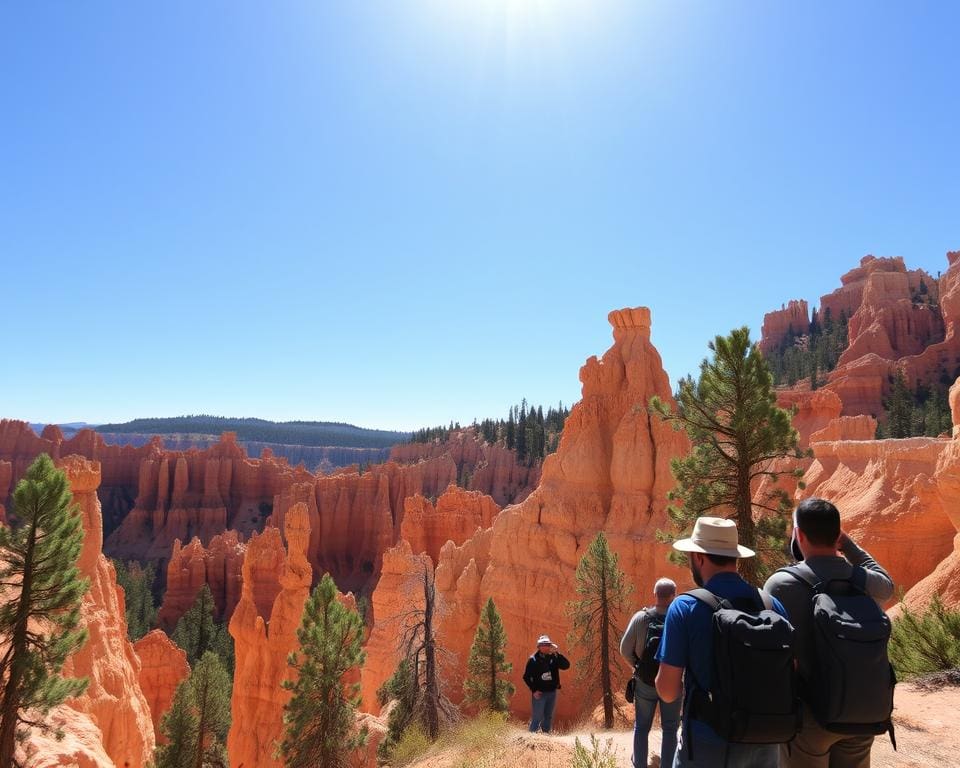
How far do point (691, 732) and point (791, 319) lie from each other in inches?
4641

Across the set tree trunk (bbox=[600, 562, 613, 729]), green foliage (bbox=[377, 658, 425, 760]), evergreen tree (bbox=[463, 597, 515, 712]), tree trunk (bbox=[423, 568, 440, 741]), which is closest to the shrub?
tree trunk (bbox=[423, 568, 440, 741])

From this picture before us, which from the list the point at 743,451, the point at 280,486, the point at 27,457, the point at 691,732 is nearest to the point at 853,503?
the point at 743,451

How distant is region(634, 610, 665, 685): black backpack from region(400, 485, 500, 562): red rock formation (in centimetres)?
3848

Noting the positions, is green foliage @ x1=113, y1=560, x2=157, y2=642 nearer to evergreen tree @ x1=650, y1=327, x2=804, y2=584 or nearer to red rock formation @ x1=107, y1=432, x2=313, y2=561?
red rock formation @ x1=107, y1=432, x2=313, y2=561

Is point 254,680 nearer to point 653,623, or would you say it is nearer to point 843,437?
point 653,623

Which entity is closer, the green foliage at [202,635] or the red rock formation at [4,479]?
the green foliage at [202,635]

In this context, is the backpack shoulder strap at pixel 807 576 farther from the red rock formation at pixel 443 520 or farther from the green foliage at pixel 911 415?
the green foliage at pixel 911 415

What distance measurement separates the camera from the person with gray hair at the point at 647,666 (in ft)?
16.2

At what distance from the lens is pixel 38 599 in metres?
11.1

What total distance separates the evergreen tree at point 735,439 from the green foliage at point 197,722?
19452mm

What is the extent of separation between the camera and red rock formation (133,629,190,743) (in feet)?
95.8

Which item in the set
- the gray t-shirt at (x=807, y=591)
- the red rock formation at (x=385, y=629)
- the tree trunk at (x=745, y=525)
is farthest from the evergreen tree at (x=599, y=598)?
the gray t-shirt at (x=807, y=591)

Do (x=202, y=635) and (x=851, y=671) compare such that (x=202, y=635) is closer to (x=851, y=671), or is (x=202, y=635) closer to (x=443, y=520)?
(x=443, y=520)

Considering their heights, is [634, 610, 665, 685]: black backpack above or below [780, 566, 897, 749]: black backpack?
below
